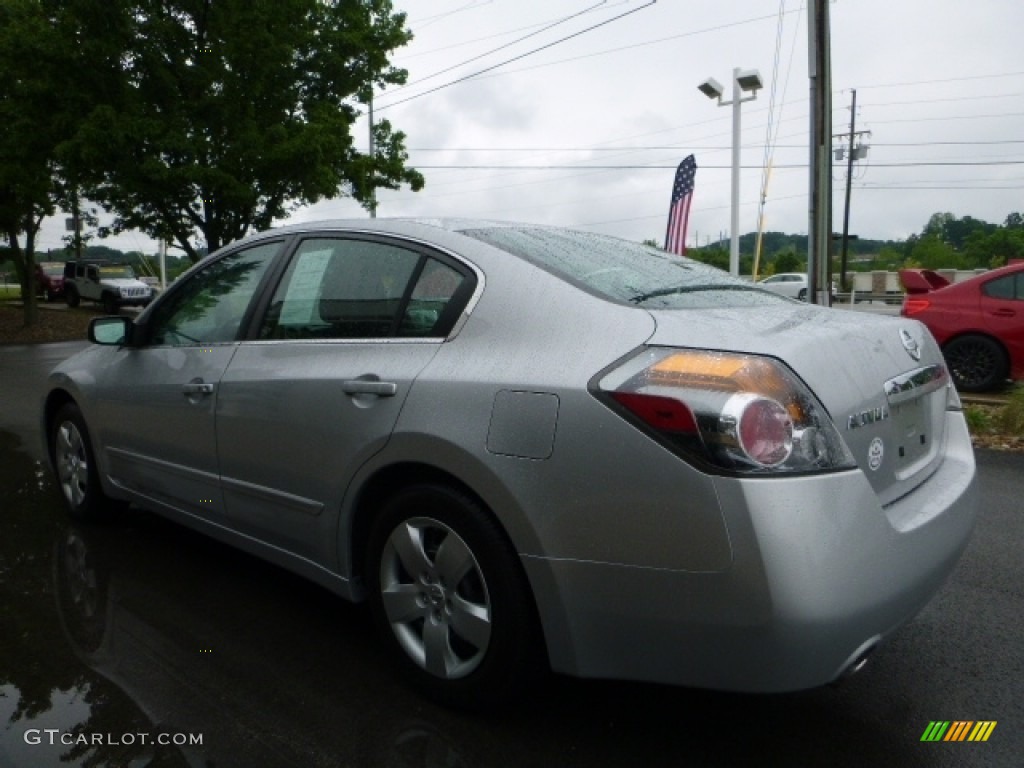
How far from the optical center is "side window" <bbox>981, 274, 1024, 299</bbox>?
895 centimetres

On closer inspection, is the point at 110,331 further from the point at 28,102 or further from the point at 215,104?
the point at 28,102

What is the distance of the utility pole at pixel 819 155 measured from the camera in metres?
9.52

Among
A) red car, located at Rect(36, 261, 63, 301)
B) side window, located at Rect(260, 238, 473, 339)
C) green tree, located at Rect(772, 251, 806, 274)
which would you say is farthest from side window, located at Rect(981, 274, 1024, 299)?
green tree, located at Rect(772, 251, 806, 274)

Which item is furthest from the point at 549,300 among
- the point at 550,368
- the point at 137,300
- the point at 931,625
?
the point at 137,300

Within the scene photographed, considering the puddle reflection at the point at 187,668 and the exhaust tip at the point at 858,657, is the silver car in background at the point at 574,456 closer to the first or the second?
the exhaust tip at the point at 858,657

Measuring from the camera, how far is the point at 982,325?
29.4 feet

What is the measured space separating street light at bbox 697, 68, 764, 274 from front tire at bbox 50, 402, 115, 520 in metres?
14.6

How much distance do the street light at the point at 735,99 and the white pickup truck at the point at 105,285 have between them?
755 inches

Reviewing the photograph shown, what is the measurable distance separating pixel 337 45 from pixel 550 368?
16.2 meters

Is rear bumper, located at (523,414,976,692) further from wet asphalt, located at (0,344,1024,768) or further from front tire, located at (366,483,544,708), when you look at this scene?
wet asphalt, located at (0,344,1024,768)

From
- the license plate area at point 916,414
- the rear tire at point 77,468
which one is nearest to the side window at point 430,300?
the license plate area at point 916,414

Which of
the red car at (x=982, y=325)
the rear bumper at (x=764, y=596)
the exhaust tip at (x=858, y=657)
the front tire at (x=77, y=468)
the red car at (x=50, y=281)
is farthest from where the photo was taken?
the red car at (x=50, y=281)

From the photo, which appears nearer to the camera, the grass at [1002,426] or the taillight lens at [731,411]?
the taillight lens at [731,411]
